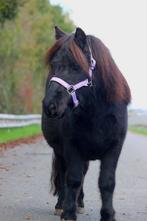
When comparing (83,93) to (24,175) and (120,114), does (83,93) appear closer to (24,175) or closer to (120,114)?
(120,114)

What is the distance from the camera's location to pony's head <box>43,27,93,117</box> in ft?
20.9

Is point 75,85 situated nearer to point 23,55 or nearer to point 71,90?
point 71,90

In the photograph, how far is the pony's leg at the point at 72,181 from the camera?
7.14 m

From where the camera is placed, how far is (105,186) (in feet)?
23.5

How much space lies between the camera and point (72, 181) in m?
7.21

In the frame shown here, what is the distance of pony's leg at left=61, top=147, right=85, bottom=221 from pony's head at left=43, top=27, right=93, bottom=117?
2.25ft

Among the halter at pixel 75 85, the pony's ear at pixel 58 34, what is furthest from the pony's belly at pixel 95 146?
the pony's ear at pixel 58 34

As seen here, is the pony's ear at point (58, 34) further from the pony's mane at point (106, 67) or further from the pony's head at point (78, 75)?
the pony's mane at point (106, 67)

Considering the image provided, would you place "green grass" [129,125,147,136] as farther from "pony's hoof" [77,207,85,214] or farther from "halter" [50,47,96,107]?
"halter" [50,47,96,107]

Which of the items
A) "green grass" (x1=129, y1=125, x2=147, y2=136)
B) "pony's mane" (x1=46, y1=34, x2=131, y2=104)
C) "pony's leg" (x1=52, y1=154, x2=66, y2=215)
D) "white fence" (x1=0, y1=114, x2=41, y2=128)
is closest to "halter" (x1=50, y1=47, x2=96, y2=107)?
"pony's mane" (x1=46, y1=34, x2=131, y2=104)

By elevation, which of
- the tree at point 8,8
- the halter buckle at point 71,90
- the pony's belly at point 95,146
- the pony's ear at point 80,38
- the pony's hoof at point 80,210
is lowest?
the tree at point 8,8

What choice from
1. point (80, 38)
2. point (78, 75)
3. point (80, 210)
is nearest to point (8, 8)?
point (80, 210)

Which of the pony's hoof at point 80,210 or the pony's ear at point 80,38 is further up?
the pony's ear at point 80,38

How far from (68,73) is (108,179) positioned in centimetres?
130
